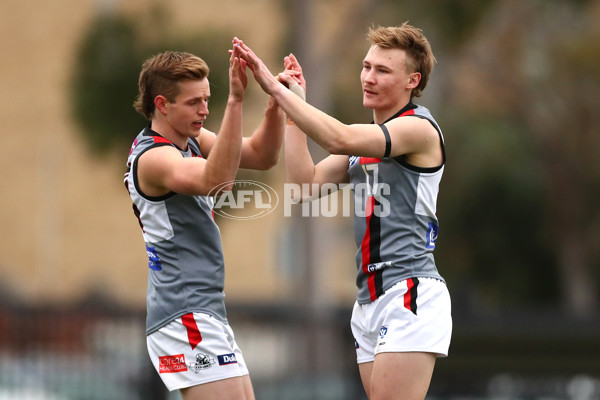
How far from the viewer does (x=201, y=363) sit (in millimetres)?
5180

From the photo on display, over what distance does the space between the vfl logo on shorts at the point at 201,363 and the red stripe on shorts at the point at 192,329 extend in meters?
0.07

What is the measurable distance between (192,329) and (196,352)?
0.12 meters

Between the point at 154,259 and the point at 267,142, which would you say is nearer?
the point at 154,259

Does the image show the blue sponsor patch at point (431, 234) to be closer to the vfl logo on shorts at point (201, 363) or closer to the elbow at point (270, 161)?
the elbow at point (270, 161)

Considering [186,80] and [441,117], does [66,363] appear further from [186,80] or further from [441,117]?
[441,117]

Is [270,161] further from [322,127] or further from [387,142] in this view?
[387,142]

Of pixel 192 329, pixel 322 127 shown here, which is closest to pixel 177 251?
pixel 192 329

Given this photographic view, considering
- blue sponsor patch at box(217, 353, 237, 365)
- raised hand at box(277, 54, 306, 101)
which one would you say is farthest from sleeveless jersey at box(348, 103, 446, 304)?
blue sponsor patch at box(217, 353, 237, 365)

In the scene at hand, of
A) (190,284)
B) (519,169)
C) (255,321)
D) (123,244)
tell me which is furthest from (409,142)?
(123,244)

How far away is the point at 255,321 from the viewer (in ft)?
47.9

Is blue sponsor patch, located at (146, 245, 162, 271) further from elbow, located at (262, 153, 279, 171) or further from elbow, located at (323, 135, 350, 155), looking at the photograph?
elbow, located at (323, 135, 350, 155)

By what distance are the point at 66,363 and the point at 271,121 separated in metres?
7.91

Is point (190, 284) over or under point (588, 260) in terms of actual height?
over

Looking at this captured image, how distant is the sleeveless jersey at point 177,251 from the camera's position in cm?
524
